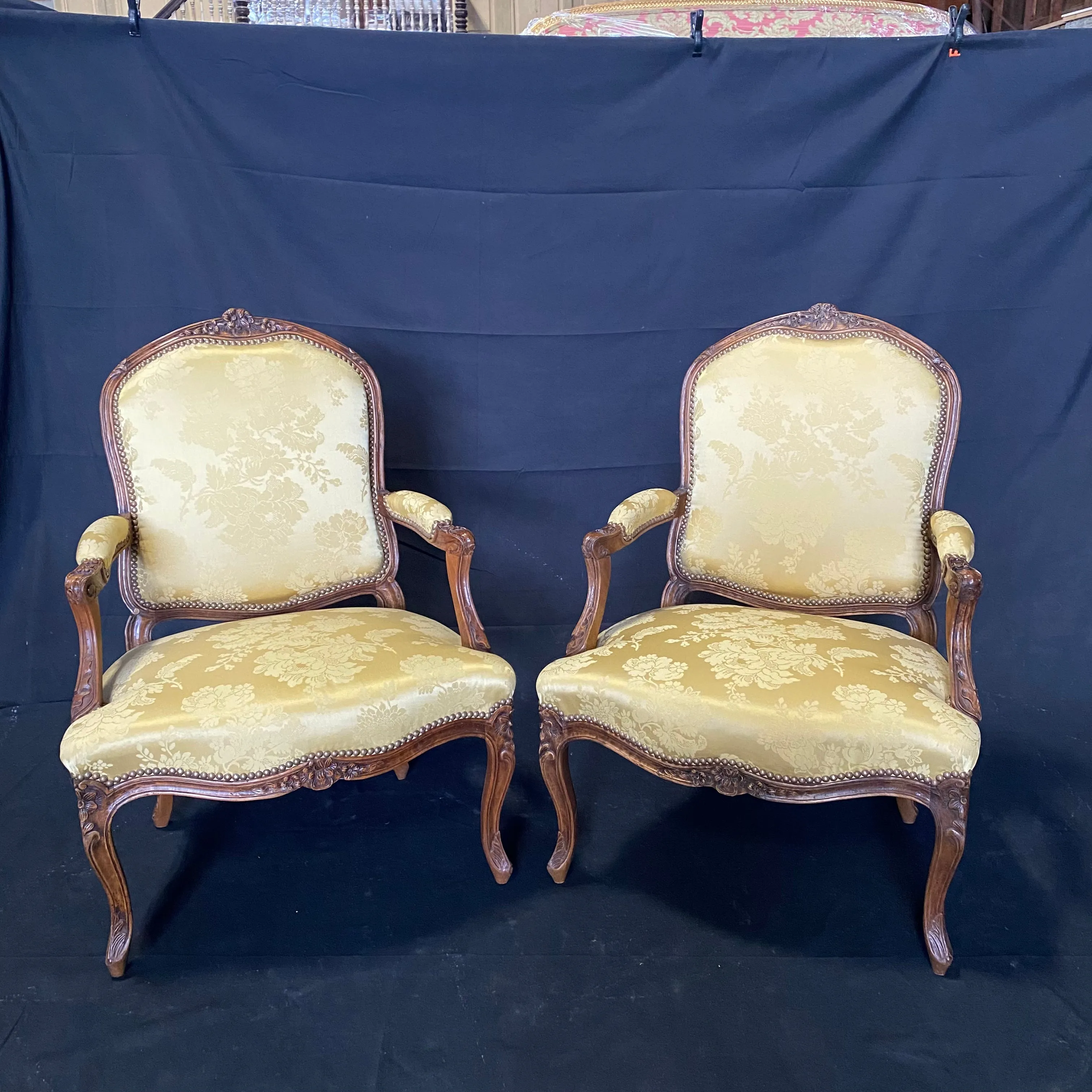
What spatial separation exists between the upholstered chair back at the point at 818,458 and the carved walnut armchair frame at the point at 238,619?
0.56m

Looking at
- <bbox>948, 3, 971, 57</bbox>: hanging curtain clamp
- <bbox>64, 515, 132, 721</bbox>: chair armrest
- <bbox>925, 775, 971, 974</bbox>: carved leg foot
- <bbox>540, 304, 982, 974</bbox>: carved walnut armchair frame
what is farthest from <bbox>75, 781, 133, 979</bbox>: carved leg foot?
<bbox>948, 3, 971, 57</bbox>: hanging curtain clamp

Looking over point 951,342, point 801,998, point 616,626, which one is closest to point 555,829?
point 616,626

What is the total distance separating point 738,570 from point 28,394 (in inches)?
67.3

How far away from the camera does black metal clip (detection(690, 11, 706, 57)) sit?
1.94 m

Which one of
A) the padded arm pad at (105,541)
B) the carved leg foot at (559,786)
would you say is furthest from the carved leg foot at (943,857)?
the padded arm pad at (105,541)

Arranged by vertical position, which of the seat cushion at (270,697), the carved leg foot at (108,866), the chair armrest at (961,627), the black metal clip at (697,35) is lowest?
the carved leg foot at (108,866)

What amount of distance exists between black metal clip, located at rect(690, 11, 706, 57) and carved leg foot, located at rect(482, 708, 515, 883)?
1535 mm

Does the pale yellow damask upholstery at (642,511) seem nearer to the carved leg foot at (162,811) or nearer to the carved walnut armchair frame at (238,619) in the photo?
the carved walnut armchair frame at (238,619)

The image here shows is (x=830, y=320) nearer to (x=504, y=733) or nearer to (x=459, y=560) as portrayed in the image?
(x=459, y=560)

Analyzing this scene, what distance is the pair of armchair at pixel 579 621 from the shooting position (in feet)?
4.46

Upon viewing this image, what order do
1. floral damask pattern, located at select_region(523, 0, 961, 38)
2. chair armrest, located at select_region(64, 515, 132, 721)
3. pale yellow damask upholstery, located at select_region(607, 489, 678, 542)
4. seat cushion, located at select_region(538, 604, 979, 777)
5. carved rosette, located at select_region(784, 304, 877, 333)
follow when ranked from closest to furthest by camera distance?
seat cushion, located at select_region(538, 604, 979, 777) → chair armrest, located at select_region(64, 515, 132, 721) → pale yellow damask upholstery, located at select_region(607, 489, 678, 542) → carved rosette, located at select_region(784, 304, 877, 333) → floral damask pattern, located at select_region(523, 0, 961, 38)

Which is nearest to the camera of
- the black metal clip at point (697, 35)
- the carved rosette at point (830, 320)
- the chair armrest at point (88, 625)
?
the chair armrest at point (88, 625)

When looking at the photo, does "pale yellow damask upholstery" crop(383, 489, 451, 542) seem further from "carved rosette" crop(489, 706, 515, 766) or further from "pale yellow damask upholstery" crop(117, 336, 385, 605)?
"carved rosette" crop(489, 706, 515, 766)

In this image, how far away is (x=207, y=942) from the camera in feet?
4.99
